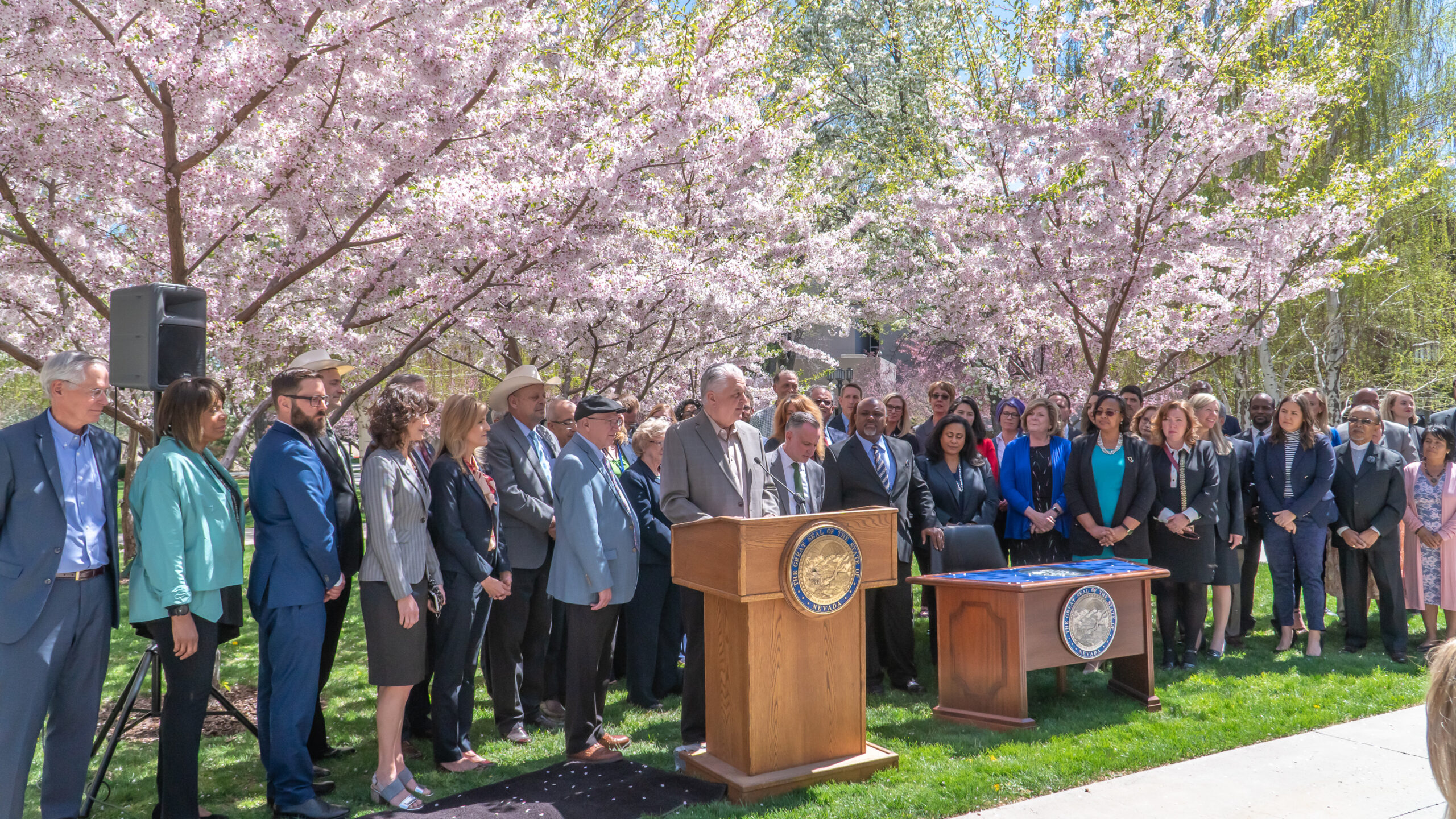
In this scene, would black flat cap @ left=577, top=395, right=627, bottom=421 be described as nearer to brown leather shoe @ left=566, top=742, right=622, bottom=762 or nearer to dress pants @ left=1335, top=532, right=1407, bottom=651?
brown leather shoe @ left=566, top=742, right=622, bottom=762

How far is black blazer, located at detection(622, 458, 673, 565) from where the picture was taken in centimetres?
646

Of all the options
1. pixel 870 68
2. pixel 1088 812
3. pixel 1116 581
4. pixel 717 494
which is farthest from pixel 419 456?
pixel 870 68

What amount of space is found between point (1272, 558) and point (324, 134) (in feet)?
26.4

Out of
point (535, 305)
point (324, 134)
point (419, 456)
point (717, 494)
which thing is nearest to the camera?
point (717, 494)

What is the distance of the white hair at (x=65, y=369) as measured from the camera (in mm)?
4059

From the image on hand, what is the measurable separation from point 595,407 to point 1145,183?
7.23m

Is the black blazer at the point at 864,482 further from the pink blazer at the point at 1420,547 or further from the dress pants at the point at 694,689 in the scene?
the pink blazer at the point at 1420,547

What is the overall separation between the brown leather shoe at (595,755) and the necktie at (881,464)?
2.62 m

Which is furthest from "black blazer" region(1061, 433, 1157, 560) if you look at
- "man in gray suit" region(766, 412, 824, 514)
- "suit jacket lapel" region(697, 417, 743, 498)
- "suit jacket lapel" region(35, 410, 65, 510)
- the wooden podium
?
"suit jacket lapel" region(35, 410, 65, 510)

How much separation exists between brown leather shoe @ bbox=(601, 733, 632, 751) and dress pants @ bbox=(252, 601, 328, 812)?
150 centimetres

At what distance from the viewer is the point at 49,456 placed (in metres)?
4.02

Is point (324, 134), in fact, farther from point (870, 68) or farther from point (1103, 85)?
point (870, 68)

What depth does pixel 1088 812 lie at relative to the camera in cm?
439

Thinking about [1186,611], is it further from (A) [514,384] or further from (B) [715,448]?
(A) [514,384]
